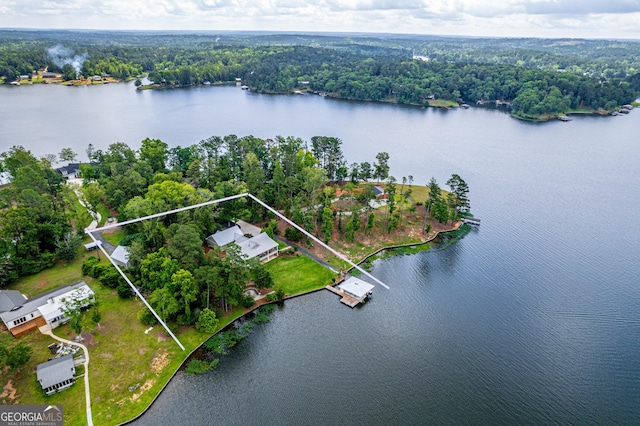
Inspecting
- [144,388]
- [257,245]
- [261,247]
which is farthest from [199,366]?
[257,245]

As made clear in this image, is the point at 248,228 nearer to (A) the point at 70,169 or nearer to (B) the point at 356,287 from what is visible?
(B) the point at 356,287

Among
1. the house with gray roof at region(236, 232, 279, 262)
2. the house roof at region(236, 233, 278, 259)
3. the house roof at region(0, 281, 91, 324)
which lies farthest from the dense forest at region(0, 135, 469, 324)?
the house roof at region(0, 281, 91, 324)

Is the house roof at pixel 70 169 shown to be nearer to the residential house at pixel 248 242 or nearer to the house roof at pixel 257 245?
the residential house at pixel 248 242

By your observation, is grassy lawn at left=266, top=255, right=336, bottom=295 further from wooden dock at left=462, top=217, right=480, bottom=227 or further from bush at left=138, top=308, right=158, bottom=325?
wooden dock at left=462, top=217, right=480, bottom=227

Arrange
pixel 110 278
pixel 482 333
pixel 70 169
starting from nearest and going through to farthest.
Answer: pixel 482 333 < pixel 110 278 < pixel 70 169

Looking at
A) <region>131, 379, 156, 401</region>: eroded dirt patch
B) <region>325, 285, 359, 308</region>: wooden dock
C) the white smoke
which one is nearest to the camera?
<region>131, 379, 156, 401</region>: eroded dirt patch

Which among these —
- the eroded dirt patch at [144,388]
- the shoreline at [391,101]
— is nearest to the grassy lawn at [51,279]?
the eroded dirt patch at [144,388]
